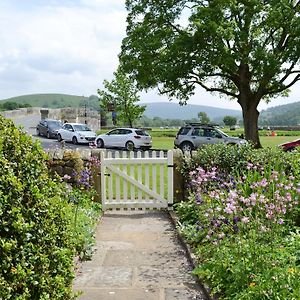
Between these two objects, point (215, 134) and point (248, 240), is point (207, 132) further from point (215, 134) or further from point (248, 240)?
point (248, 240)

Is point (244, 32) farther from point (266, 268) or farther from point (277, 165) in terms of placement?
point (266, 268)

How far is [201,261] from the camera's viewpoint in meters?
4.74

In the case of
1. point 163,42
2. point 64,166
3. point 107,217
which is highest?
point 163,42

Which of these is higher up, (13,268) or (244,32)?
(244,32)

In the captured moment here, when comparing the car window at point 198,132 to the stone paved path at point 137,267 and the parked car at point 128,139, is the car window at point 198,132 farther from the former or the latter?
the stone paved path at point 137,267

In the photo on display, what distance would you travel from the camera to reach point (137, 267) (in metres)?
4.75

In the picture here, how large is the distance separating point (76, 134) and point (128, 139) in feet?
15.3

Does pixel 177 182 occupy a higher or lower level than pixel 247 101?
lower

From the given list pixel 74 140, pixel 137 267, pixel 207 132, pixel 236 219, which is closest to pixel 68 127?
pixel 74 140

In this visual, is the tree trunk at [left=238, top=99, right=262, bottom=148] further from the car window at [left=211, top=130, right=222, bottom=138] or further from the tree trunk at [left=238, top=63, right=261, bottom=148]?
the car window at [left=211, top=130, right=222, bottom=138]

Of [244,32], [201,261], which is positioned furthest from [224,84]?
[201,261]

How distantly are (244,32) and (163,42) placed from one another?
15.1 feet

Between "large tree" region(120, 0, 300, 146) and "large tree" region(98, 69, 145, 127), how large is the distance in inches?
605

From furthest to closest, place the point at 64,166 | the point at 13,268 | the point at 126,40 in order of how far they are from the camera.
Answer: the point at 126,40
the point at 64,166
the point at 13,268
